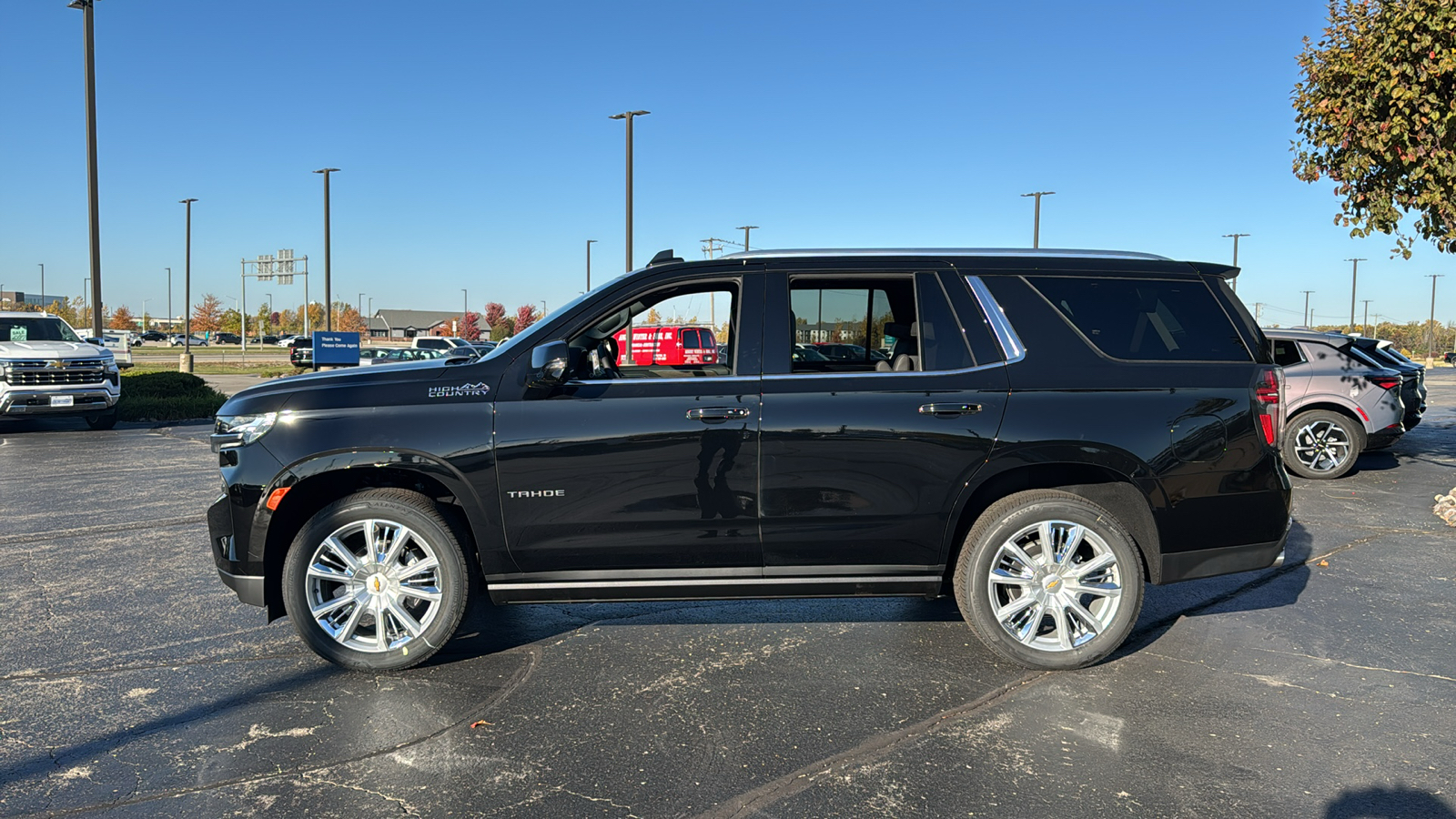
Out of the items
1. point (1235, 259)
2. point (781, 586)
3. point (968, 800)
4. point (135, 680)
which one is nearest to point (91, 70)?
point (135, 680)

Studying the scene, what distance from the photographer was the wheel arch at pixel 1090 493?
→ 476 centimetres

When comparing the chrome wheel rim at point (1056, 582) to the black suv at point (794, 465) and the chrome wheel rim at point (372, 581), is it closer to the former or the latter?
the black suv at point (794, 465)

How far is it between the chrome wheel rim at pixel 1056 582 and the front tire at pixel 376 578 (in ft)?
8.25

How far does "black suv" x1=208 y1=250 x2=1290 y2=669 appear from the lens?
15.0 ft

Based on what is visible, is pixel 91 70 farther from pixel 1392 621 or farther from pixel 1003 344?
pixel 1392 621

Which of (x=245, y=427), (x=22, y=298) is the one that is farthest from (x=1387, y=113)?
(x=22, y=298)

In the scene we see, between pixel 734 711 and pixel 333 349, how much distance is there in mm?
27224

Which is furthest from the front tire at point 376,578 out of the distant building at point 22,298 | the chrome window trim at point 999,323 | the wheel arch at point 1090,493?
the distant building at point 22,298

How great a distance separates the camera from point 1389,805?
11.0ft

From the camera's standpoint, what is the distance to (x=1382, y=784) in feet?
11.5

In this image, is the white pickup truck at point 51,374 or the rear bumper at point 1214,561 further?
the white pickup truck at point 51,374

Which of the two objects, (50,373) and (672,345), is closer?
(672,345)

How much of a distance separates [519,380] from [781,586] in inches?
60.1

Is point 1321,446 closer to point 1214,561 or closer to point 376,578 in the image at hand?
point 1214,561
